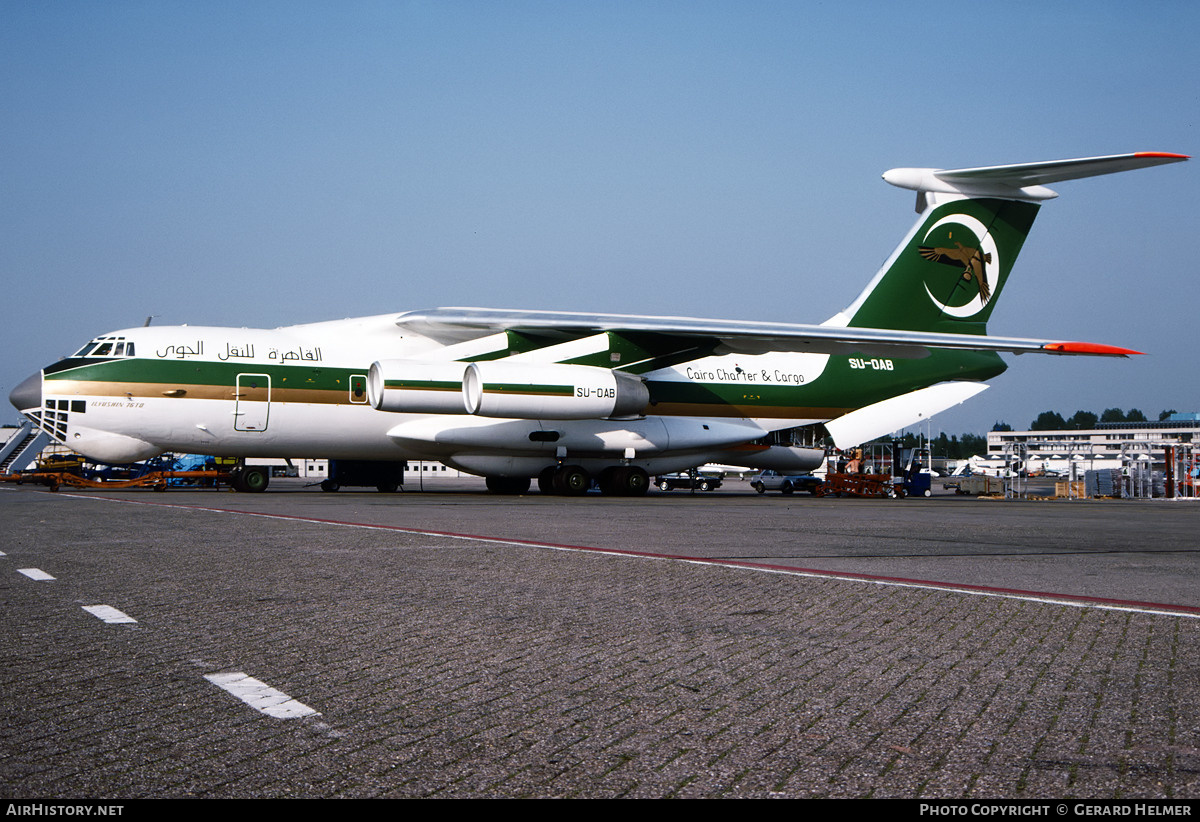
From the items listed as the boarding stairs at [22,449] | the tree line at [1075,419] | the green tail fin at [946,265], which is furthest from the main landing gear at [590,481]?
the tree line at [1075,419]

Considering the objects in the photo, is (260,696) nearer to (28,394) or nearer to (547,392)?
(547,392)

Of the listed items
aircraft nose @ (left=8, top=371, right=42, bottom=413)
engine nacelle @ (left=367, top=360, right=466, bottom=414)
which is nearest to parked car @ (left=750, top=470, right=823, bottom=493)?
engine nacelle @ (left=367, top=360, right=466, bottom=414)

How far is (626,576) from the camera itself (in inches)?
258

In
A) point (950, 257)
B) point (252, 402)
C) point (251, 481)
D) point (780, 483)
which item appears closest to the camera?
point (252, 402)

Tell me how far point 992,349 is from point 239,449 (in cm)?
1464

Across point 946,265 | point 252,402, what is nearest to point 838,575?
point 252,402

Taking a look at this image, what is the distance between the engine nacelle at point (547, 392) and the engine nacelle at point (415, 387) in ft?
0.90

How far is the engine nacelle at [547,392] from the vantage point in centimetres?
1886

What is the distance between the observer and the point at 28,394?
757 inches

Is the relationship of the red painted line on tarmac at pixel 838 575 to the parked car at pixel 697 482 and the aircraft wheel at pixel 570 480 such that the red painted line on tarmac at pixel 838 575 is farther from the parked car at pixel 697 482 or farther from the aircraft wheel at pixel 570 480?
the parked car at pixel 697 482

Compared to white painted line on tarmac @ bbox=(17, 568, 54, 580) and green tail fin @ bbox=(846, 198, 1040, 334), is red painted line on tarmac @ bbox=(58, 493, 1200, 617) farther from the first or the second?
green tail fin @ bbox=(846, 198, 1040, 334)

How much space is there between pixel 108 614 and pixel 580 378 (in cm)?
1500

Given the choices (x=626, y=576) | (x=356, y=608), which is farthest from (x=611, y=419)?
(x=356, y=608)

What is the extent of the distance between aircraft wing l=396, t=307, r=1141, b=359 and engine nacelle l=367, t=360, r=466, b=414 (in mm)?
1521
